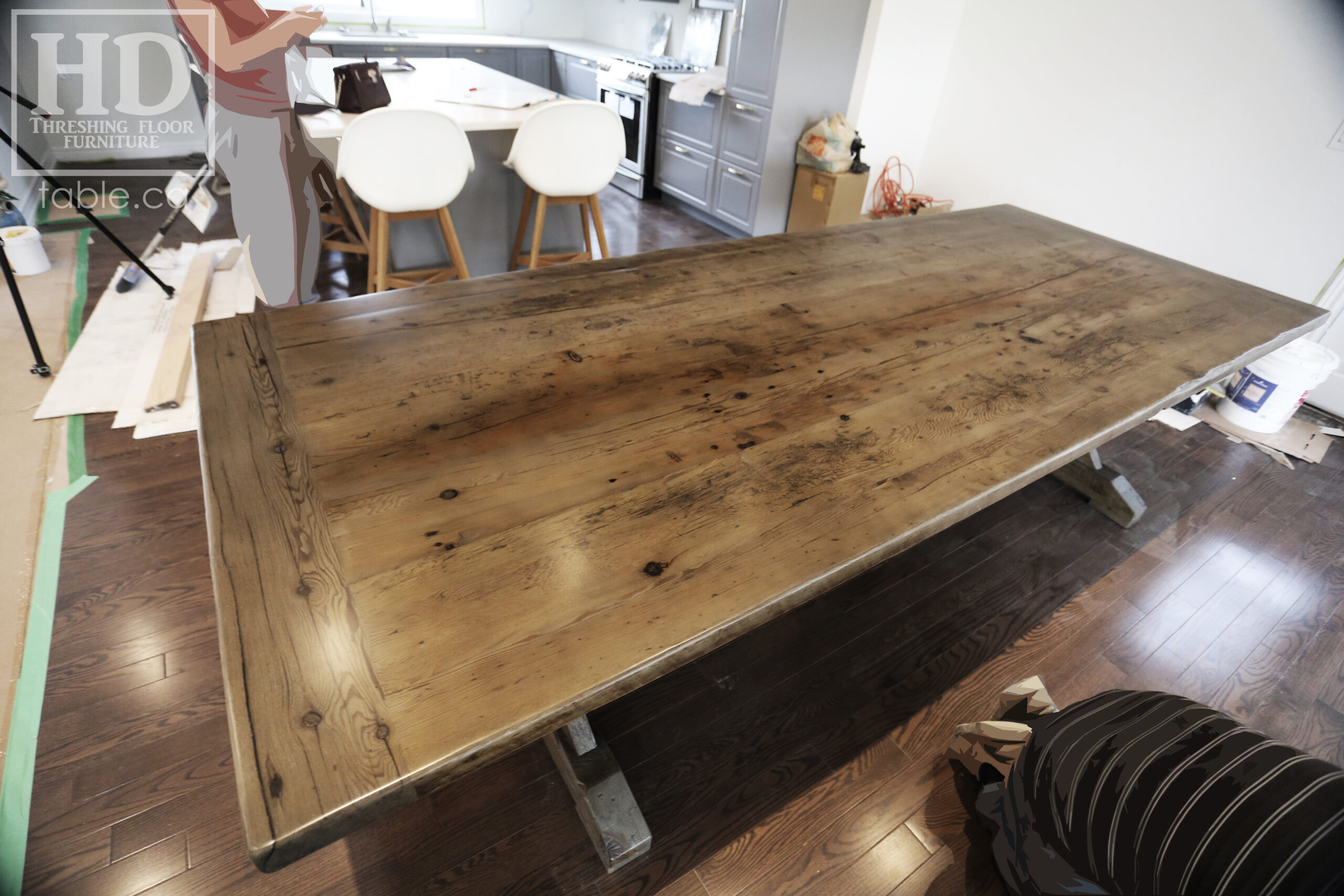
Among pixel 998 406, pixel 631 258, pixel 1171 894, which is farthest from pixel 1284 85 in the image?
pixel 1171 894

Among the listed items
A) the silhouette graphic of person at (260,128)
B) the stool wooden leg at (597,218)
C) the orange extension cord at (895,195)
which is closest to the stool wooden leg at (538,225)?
the stool wooden leg at (597,218)

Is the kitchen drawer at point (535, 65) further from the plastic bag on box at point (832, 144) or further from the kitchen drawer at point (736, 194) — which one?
the plastic bag on box at point (832, 144)

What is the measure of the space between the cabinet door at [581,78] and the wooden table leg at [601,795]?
4.93 metres

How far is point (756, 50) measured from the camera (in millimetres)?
3607

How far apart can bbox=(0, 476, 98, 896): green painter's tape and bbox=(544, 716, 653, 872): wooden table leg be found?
38.0 inches

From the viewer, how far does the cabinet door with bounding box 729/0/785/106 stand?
11.3ft

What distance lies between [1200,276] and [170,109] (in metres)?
6.62

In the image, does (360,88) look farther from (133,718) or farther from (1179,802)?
(1179,802)

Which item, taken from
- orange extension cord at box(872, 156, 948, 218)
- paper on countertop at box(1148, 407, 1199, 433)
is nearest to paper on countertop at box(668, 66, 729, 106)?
orange extension cord at box(872, 156, 948, 218)

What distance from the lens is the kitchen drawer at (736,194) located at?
13.0 feet

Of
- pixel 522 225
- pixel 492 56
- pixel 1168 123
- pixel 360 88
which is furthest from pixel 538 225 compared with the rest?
pixel 492 56

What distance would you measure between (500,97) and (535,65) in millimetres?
3126

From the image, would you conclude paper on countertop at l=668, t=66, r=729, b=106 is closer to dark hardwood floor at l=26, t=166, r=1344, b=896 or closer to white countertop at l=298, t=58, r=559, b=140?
white countertop at l=298, t=58, r=559, b=140

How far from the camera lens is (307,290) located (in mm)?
3053
